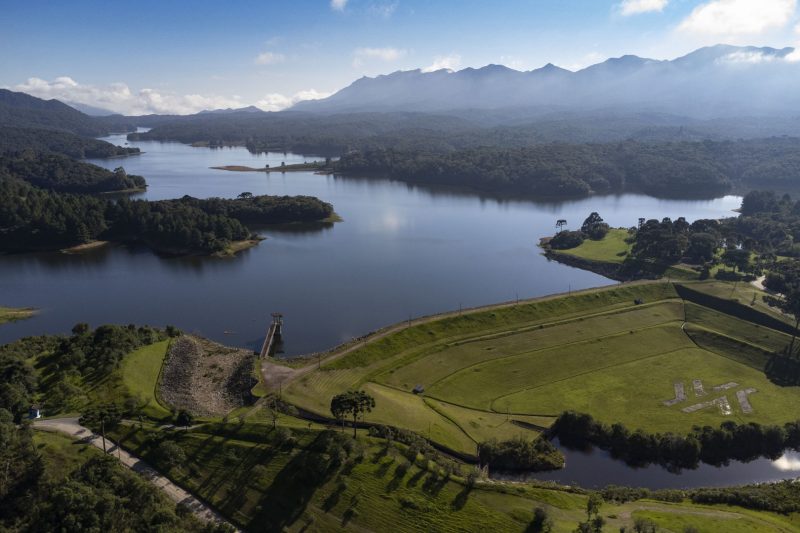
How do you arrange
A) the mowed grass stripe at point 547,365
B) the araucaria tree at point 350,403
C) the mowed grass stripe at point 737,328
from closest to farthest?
the araucaria tree at point 350,403, the mowed grass stripe at point 547,365, the mowed grass stripe at point 737,328

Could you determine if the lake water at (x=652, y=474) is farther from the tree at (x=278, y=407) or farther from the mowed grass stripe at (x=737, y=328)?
the mowed grass stripe at (x=737, y=328)

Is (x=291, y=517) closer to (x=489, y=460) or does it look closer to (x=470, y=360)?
(x=489, y=460)

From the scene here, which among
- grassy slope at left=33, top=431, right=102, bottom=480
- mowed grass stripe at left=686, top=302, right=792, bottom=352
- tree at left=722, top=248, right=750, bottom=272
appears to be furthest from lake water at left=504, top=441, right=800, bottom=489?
tree at left=722, top=248, right=750, bottom=272

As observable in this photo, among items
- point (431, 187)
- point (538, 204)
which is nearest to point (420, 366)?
point (538, 204)

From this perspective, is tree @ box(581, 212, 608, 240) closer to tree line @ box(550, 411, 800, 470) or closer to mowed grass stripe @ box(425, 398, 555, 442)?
tree line @ box(550, 411, 800, 470)

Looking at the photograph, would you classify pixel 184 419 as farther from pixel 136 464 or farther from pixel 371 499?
pixel 371 499

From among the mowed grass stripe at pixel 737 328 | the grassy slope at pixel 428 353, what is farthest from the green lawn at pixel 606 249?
the mowed grass stripe at pixel 737 328
